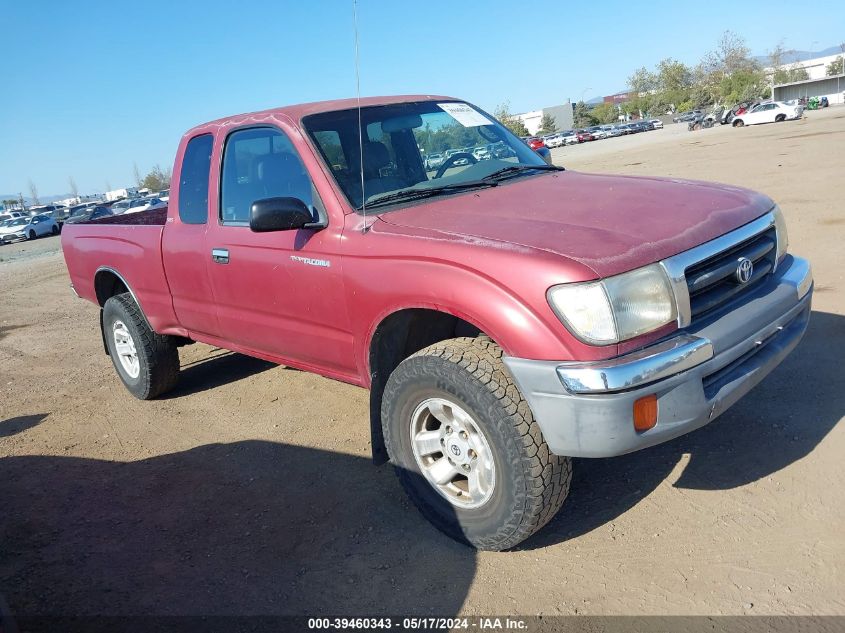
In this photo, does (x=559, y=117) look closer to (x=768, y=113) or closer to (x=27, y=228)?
(x=768, y=113)

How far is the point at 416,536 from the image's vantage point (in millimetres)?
3338

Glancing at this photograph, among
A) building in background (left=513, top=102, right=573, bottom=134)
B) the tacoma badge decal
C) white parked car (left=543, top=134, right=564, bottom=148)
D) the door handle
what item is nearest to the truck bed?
the door handle

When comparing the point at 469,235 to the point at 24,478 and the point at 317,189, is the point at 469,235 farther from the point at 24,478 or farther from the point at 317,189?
the point at 24,478

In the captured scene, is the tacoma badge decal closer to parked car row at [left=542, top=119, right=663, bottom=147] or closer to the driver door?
the driver door

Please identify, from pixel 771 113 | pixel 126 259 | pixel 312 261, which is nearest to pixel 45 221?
pixel 126 259

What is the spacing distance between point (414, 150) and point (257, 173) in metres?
0.95

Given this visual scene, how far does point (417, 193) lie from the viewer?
12.3 ft

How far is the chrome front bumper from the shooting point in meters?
2.56

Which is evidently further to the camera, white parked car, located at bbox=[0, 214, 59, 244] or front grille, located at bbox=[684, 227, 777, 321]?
white parked car, located at bbox=[0, 214, 59, 244]

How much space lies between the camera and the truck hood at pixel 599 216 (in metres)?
2.75

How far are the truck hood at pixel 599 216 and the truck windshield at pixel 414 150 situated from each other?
0.73ft

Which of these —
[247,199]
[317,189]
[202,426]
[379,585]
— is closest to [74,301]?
[202,426]

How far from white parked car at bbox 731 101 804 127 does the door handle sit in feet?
157

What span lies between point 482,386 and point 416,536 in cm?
96
